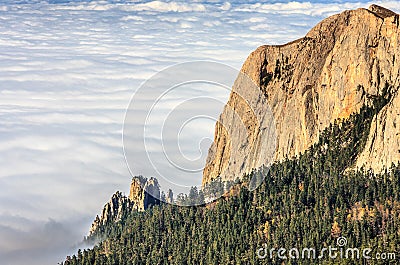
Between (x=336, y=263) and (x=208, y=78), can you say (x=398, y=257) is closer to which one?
(x=336, y=263)

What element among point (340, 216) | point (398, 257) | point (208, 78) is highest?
point (208, 78)

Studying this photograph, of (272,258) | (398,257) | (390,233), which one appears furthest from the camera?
(272,258)

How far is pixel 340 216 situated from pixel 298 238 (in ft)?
34.0

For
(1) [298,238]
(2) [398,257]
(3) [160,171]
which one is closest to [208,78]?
(3) [160,171]

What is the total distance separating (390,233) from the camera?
184m

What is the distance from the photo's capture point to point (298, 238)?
654 feet

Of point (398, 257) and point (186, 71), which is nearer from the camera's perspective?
point (398, 257)

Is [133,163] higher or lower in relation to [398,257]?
higher

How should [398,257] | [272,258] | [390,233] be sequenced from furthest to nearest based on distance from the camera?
1. [272,258]
2. [390,233]
3. [398,257]

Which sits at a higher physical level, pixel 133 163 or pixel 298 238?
pixel 133 163

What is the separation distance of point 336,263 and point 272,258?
2311 centimetres

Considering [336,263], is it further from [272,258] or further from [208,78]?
[208,78]

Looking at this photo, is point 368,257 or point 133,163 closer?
point 368,257

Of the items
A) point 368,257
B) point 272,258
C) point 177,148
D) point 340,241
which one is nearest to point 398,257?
point 368,257
